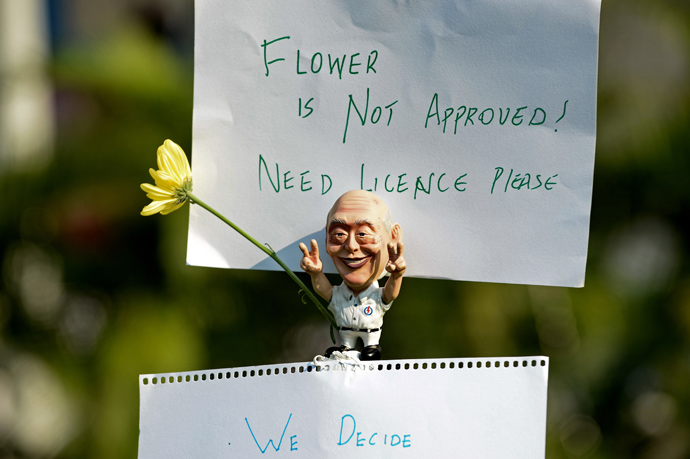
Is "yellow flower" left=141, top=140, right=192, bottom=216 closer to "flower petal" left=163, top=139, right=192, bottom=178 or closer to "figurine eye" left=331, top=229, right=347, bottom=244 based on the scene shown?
"flower petal" left=163, top=139, right=192, bottom=178

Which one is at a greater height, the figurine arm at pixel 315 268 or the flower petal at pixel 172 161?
the flower petal at pixel 172 161

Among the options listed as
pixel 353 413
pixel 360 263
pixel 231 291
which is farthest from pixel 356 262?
pixel 231 291

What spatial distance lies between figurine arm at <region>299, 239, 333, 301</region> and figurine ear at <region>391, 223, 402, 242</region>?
7cm

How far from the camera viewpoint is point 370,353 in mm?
597

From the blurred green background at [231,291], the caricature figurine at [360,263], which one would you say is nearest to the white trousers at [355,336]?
the caricature figurine at [360,263]

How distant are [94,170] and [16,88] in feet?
0.48

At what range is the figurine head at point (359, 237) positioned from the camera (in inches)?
22.7

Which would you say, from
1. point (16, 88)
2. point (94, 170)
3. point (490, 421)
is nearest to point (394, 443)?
point (490, 421)

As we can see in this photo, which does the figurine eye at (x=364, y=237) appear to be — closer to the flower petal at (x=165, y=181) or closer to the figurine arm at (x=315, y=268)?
the figurine arm at (x=315, y=268)

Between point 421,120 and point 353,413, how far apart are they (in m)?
0.28

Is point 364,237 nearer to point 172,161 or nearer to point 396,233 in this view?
point 396,233

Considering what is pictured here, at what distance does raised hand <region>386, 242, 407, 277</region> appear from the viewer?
58 cm

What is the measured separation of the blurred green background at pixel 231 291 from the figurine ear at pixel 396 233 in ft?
0.44

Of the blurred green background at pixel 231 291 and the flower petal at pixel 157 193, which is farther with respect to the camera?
the blurred green background at pixel 231 291
